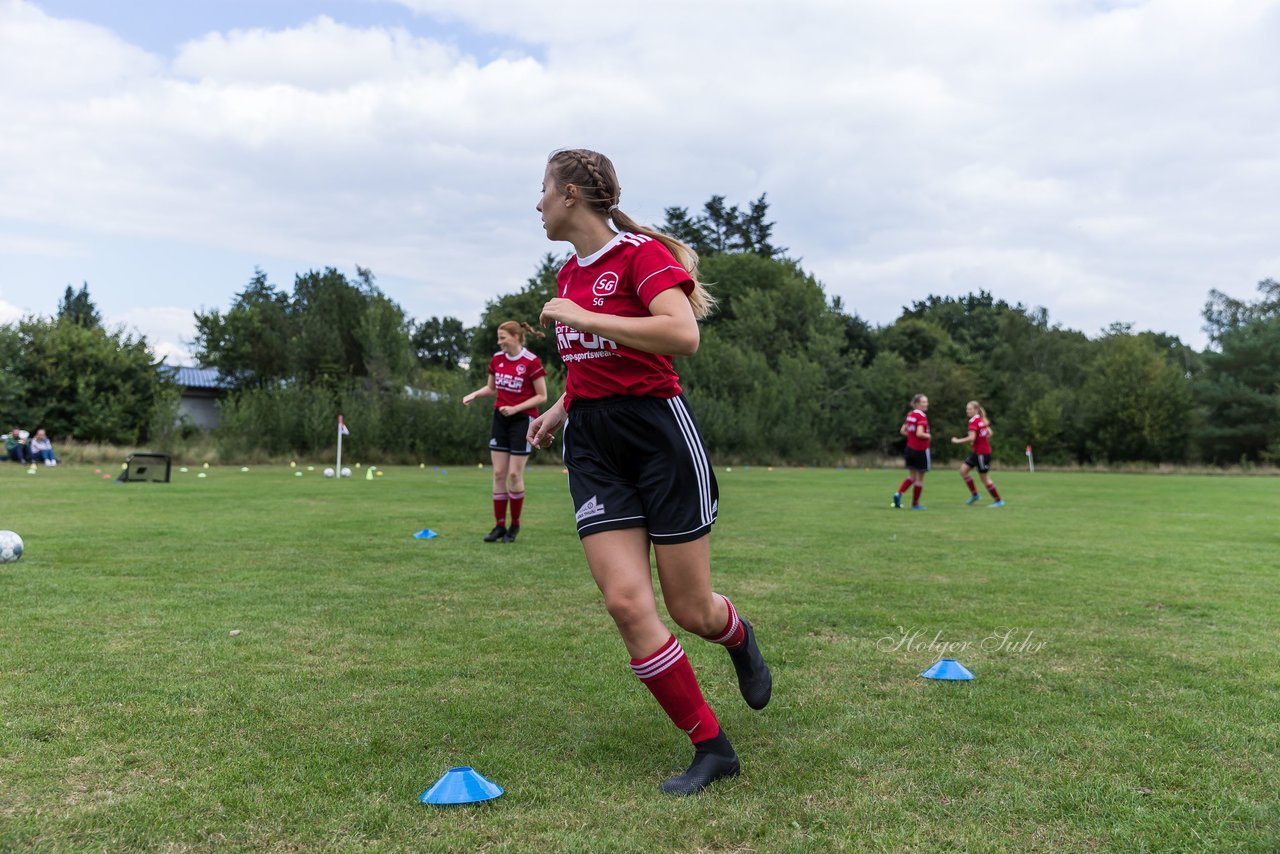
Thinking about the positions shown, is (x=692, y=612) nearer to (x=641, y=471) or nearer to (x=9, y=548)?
(x=641, y=471)

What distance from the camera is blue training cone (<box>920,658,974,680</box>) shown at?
4.75 meters

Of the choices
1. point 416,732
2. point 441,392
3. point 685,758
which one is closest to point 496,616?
point 416,732

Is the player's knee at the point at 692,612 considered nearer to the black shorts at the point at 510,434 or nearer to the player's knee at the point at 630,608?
the player's knee at the point at 630,608

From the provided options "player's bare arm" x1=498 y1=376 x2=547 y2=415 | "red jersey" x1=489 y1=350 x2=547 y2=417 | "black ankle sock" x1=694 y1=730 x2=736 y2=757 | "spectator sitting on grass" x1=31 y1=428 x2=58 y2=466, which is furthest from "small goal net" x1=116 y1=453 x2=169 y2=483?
"black ankle sock" x1=694 y1=730 x2=736 y2=757

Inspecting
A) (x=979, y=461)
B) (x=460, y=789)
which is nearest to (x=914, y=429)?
(x=979, y=461)

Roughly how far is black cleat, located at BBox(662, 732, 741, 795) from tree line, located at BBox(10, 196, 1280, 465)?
3466 cm

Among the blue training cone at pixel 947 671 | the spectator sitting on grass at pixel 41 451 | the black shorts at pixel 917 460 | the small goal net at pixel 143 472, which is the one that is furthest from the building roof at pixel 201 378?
the blue training cone at pixel 947 671

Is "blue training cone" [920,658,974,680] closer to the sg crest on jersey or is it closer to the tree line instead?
the sg crest on jersey

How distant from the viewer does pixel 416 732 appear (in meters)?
3.85

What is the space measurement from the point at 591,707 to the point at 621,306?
1825 mm

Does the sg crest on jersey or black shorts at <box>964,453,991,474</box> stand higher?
the sg crest on jersey

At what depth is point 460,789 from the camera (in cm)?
311

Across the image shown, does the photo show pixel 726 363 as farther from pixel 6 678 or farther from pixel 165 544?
pixel 6 678

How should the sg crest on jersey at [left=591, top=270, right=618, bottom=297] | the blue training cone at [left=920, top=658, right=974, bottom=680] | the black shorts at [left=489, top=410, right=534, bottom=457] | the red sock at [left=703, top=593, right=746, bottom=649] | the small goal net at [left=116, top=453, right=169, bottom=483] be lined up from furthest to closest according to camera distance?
the small goal net at [left=116, top=453, right=169, bottom=483] → the black shorts at [left=489, top=410, right=534, bottom=457] → the blue training cone at [left=920, top=658, right=974, bottom=680] → the red sock at [left=703, top=593, right=746, bottom=649] → the sg crest on jersey at [left=591, top=270, right=618, bottom=297]
